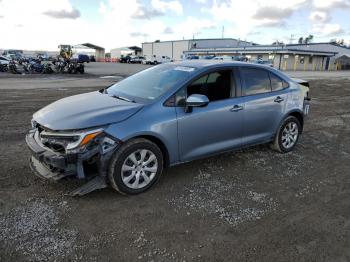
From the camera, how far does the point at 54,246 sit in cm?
317

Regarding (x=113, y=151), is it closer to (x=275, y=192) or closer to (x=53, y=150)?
(x=53, y=150)

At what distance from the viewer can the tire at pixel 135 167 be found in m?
3.98

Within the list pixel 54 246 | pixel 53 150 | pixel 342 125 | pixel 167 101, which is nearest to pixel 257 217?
pixel 167 101

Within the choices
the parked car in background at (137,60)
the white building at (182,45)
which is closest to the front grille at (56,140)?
the parked car in background at (137,60)

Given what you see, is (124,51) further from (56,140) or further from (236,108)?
(56,140)

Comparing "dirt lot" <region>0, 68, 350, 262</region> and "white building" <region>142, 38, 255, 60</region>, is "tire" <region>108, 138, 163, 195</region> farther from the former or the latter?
"white building" <region>142, 38, 255, 60</region>

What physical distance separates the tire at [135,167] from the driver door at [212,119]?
0.44 meters

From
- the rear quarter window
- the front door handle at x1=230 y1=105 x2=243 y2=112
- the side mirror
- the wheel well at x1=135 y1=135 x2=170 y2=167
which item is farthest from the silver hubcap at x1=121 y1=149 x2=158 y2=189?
the rear quarter window

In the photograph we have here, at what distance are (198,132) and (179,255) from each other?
6.36ft

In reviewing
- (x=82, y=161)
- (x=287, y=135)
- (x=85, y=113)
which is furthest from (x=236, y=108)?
(x=82, y=161)

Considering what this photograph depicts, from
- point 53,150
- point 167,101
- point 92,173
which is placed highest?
point 167,101

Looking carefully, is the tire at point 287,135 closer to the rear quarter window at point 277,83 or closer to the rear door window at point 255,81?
the rear quarter window at point 277,83

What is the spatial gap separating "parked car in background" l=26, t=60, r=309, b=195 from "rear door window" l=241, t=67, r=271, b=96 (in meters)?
0.02

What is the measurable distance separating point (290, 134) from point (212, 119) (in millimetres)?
2125
